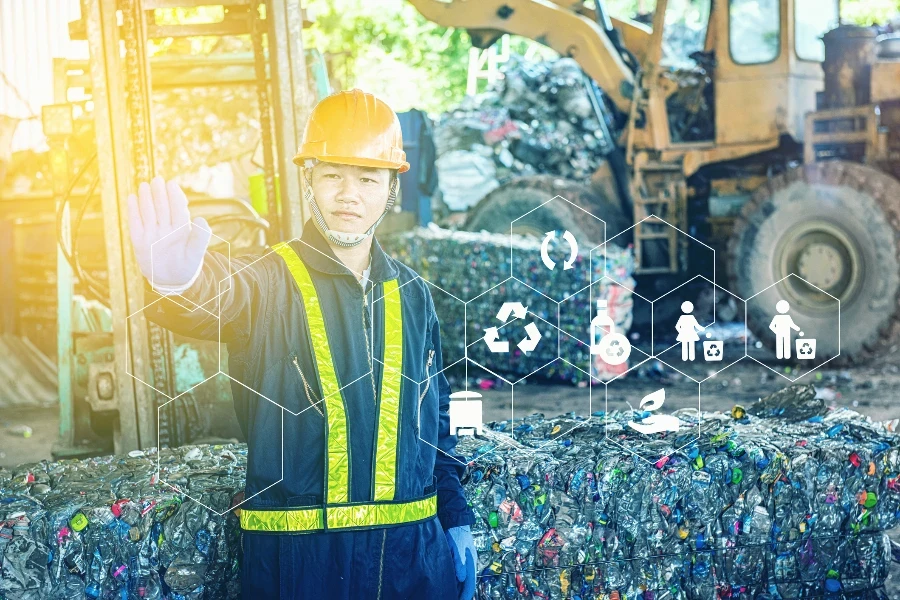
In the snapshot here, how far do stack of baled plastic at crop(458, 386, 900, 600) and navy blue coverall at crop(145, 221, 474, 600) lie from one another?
2.07ft

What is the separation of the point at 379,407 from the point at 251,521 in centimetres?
34

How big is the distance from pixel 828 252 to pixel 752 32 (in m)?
1.78

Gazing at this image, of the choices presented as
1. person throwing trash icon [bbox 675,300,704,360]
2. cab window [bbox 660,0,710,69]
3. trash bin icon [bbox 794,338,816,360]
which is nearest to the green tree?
cab window [bbox 660,0,710,69]

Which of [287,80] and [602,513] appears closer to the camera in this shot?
[602,513]

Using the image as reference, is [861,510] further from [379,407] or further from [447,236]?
[447,236]

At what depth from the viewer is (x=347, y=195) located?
2.29 metres

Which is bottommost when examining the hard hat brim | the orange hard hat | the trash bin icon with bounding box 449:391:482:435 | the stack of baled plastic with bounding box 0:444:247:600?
the stack of baled plastic with bounding box 0:444:247:600

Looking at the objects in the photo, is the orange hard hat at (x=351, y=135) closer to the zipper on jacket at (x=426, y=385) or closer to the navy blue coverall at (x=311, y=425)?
the navy blue coverall at (x=311, y=425)

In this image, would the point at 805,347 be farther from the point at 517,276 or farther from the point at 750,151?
the point at 750,151

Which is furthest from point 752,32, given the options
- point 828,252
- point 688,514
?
point 688,514

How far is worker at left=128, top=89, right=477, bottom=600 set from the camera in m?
2.23

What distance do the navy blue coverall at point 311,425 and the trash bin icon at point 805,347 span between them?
17.2 ft

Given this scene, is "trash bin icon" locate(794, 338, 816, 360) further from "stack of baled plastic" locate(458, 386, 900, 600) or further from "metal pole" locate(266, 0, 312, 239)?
"metal pole" locate(266, 0, 312, 239)

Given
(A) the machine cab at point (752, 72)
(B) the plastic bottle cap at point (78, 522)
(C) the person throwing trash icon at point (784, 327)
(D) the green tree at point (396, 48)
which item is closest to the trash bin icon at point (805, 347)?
(C) the person throwing trash icon at point (784, 327)
